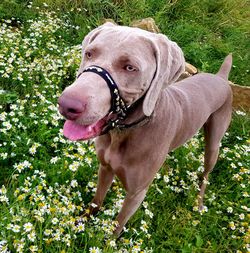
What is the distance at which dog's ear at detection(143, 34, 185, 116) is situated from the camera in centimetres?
224

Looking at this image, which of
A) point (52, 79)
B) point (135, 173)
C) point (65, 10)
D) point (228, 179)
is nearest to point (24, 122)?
point (52, 79)

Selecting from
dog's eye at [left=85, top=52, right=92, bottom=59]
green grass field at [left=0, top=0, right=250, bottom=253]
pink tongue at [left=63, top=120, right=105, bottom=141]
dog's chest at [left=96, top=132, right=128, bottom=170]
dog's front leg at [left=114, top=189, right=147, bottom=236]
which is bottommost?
green grass field at [left=0, top=0, right=250, bottom=253]

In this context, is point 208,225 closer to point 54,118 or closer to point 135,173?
point 135,173

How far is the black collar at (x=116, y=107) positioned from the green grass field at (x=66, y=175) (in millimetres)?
703

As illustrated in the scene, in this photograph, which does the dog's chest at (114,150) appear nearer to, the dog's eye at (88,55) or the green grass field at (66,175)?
the green grass field at (66,175)

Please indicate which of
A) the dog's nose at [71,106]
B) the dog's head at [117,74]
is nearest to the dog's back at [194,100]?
the dog's head at [117,74]

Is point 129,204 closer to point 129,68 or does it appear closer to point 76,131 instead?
point 76,131

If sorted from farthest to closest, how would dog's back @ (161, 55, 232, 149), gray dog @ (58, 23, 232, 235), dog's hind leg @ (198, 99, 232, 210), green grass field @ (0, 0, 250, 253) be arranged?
1. dog's hind leg @ (198, 99, 232, 210)
2. dog's back @ (161, 55, 232, 149)
3. green grass field @ (0, 0, 250, 253)
4. gray dog @ (58, 23, 232, 235)

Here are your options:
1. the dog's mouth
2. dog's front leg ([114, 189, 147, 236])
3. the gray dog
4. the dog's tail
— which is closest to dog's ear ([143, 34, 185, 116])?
the gray dog

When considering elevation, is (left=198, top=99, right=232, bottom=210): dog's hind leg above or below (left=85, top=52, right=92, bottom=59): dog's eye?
below

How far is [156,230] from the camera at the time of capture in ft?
10.8

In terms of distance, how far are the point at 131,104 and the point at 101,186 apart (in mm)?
953

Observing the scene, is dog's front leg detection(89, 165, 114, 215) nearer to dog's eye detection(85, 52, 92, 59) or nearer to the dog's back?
the dog's back

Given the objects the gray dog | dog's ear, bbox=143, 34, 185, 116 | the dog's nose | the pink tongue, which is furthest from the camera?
dog's ear, bbox=143, 34, 185, 116
